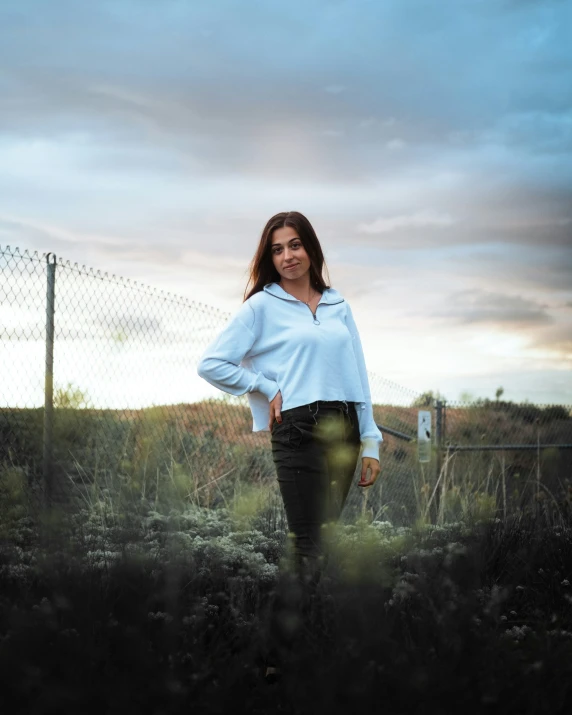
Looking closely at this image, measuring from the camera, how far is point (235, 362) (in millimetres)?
3635

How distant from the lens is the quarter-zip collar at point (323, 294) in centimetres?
374

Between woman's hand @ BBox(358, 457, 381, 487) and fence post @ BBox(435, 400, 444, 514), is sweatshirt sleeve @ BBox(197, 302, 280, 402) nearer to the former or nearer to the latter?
woman's hand @ BBox(358, 457, 381, 487)

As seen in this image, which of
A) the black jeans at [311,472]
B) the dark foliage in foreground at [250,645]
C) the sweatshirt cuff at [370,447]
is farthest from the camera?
the sweatshirt cuff at [370,447]

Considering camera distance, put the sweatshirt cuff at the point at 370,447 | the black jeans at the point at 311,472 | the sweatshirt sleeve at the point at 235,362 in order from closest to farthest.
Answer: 1. the black jeans at the point at 311,472
2. the sweatshirt sleeve at the point at 235,362
3. the sweatshirt cuff at the point at 370,447

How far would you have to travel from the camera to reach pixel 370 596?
116 inches

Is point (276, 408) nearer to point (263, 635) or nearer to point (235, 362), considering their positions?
point (235, 362)

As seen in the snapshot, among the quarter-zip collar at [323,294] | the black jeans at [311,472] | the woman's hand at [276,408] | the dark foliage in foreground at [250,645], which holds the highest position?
the quarter-zip collar at [323,294]

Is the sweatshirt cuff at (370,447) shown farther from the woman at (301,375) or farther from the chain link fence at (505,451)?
the chain link fence at (505,451)

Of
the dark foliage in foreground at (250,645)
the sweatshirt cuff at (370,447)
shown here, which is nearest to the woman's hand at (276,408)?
the sweatshirt cuff at (370,447)

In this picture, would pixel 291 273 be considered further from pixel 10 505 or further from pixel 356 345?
pixel 10 505

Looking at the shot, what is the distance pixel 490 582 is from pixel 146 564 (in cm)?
185

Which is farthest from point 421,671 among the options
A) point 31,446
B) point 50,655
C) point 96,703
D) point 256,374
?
point 31,446

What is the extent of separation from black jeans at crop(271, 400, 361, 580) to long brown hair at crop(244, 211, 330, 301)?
710mm

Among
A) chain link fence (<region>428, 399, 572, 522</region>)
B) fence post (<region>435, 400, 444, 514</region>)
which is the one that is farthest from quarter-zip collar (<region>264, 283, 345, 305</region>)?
fence post (<region>435, 400, 444, 514</region>)
